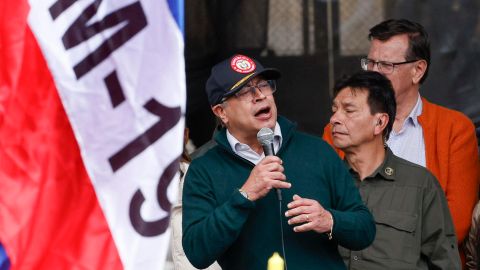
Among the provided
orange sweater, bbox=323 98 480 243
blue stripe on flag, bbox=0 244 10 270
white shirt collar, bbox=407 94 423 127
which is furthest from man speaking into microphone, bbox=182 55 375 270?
white shirt collar, bbox=407 94 423 127

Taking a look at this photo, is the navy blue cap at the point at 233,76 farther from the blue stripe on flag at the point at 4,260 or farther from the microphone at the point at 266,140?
the blue stripe on flag at the point at 4,260

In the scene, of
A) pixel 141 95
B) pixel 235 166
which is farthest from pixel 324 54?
pixel 141 95

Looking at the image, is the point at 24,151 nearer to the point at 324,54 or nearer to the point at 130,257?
the point at 130,257

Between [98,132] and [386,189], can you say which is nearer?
[98,132]

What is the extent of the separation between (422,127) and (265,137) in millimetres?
1593

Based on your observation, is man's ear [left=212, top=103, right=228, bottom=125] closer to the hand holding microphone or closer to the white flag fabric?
the hand holding microphone

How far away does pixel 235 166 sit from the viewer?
13.5ft

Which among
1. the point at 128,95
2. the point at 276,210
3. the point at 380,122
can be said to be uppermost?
the point at 128,95

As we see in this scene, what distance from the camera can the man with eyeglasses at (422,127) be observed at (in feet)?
17.0

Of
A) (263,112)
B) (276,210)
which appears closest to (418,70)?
(263,112)

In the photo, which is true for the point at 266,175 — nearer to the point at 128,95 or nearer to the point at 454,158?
the point at 128,95

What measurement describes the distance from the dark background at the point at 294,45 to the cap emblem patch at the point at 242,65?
2.34 metres

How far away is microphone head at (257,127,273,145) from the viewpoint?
3883mm

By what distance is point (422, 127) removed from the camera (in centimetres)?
528
